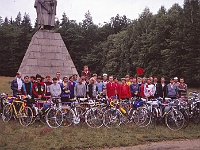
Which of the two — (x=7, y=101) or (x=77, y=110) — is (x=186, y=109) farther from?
(x=7, y=101)

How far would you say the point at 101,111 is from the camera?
8.17 m

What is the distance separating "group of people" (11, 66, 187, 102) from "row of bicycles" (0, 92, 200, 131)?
0.36 meters

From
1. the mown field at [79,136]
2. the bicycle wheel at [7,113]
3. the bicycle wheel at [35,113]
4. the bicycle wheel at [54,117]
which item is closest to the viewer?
the mown field at [79,136]

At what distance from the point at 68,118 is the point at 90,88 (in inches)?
65.4

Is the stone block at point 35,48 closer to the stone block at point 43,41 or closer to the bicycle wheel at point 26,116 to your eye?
the stone block at point 43,41

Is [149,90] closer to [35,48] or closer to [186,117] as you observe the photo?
[186,117]

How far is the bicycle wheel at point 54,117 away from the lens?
7.96 meters

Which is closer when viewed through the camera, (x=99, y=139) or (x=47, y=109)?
(x=99, y=139)

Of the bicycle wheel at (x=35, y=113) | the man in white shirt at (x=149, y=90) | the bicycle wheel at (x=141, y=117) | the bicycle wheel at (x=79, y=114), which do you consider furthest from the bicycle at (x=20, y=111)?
the man in white shirt at (x=149, y=90)

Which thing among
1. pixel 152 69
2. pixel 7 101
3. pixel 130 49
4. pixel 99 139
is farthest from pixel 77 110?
pixel 130 49

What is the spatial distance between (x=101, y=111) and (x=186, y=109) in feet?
8.42

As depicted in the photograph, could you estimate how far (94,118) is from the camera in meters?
8.18

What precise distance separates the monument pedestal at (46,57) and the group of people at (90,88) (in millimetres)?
3348

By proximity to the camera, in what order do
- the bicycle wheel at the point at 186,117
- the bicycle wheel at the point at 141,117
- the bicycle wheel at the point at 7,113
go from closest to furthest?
the bicycle wheel at the point at 186,117 < the bicycle wheel at the point at 141,117 < the bicycle wheel at the point at 7,113
